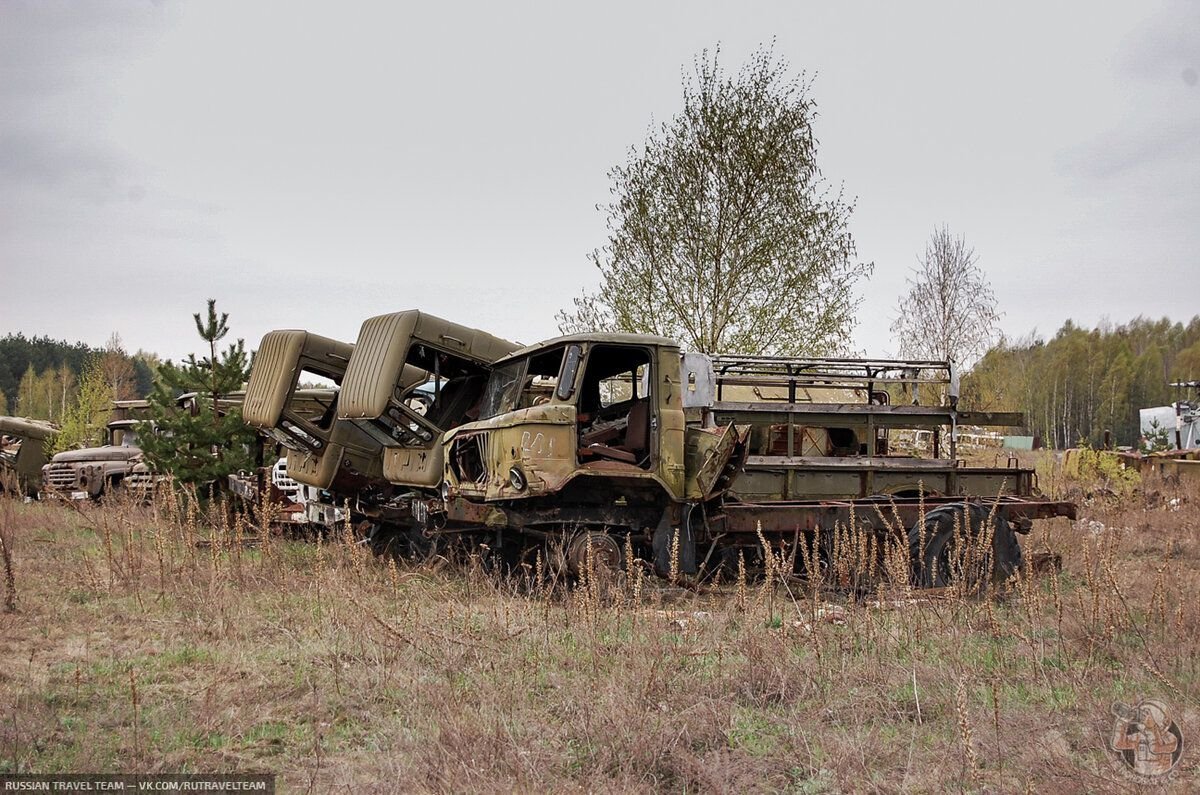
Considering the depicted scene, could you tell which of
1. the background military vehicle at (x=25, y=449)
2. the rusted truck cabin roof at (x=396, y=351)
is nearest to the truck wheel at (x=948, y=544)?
the rusted truck cabin roof at (x=396, y=351)

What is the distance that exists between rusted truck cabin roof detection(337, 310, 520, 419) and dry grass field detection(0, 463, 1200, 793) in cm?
223

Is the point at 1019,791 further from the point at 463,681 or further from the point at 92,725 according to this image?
the point at 92,725

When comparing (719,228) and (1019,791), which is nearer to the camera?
(1019,791)

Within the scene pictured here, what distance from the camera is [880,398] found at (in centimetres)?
1237

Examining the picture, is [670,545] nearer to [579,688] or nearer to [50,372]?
[579,688]

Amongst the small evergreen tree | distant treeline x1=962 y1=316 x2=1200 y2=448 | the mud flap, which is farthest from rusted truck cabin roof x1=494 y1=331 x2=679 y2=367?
distant treeline x1=962 y1=316 x2=1200 y2=448

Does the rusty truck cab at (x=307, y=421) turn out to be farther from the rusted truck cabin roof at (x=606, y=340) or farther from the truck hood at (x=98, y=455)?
the truck hood at (x=98, y=455)

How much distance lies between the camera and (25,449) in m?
21.7

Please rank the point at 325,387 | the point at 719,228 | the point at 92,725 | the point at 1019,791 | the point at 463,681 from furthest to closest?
the point at 719,228 → the point at 325,387 → the point at 463,681 → the point at 92,725 → the point at 1019,791

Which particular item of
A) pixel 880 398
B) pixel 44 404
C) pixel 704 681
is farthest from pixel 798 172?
pixel 44 404

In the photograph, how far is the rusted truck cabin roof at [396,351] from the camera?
9.58 metres

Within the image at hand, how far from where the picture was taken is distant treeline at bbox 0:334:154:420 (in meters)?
51.2

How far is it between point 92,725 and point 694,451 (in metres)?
5.51

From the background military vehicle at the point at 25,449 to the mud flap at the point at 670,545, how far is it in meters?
17.2
